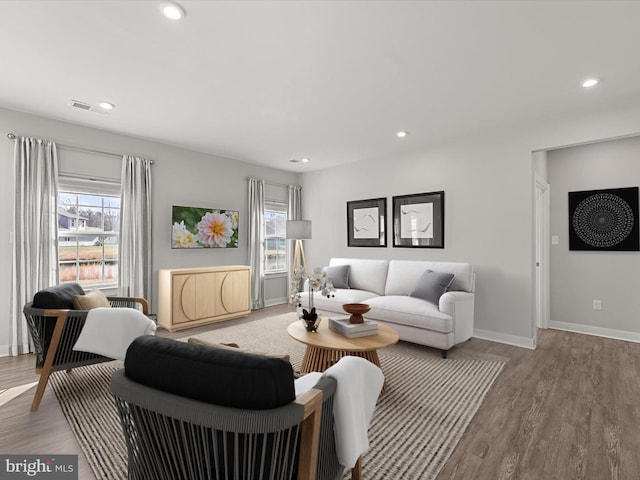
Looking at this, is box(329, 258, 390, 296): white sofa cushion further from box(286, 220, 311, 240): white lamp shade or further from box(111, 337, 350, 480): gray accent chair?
box(111, 337, 350, 480): gray accent chair

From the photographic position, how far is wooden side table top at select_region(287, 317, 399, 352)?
2449 millimetres

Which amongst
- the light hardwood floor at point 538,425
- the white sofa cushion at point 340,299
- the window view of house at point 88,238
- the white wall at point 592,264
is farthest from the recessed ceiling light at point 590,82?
the window view of house at point 88,238

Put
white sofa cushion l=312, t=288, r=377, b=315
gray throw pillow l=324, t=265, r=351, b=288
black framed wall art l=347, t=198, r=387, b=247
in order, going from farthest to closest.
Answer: black framed wall art l=347, t=198, r=387, b=247 → gray throw pillow l=324, t=265, r=351, b=288 → white sofa cushion l=312, t=288, r=377, b=315

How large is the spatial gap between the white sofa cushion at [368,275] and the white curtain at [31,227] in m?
3.67

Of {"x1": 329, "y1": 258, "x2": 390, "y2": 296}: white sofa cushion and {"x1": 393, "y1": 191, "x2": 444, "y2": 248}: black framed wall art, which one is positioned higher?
{"x1": 393, "y1": 191, "x2": 444, "y2": 248}: black framed wall art

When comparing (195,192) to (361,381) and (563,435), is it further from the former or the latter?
(563,435)

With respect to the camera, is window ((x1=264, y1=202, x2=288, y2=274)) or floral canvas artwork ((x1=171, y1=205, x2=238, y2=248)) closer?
floral canvas artwork ((x1=171, y1=205, x2=238, y2=248))

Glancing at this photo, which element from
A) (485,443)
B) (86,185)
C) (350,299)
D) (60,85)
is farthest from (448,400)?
(86,185)

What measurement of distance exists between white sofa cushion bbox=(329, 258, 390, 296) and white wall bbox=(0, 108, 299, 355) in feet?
5.68

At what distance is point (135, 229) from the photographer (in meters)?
4.18

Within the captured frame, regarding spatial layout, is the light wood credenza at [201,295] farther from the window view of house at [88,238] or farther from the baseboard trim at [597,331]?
the baseboard trim at [597,331]

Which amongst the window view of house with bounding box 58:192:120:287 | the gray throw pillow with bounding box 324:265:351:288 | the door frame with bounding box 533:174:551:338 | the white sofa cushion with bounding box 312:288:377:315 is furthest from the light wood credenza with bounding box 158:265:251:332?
the door frame with bounding box 533:174:551:338

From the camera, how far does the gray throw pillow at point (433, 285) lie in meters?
3.72

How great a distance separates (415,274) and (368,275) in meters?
0.75
